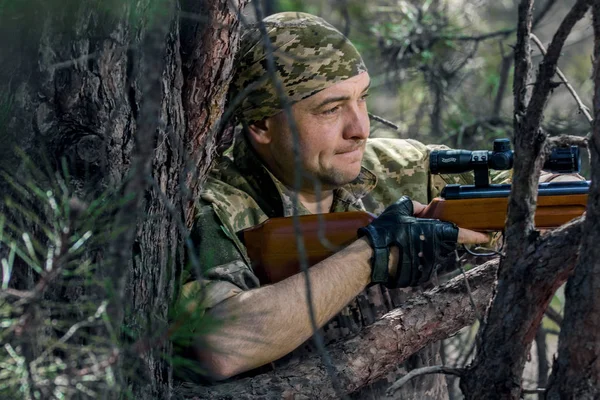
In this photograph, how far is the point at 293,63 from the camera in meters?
3.28

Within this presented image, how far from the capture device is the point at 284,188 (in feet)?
11.3

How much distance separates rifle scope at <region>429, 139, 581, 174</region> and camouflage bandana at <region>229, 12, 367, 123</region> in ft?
1.47

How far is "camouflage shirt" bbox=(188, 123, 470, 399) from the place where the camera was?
302 cm

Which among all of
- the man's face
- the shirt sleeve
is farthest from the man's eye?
the shirt sleeve

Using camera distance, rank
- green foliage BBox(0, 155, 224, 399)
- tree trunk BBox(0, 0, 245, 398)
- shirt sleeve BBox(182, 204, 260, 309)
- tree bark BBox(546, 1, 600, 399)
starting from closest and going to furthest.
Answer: green foliage BBox(0, 155, 224, 399), tree bark BBox(546, 1, 600, 399), tree trunk BBox(0, 0, 245, 398), shirt sleeve BBox(182, 204, 260, 309)

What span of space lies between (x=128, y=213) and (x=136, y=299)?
0.65 meters

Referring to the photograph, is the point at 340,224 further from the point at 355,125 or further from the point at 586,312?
the point at 586,312

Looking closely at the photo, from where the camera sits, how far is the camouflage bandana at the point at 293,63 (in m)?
3.29

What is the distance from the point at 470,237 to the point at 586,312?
52.2 inches

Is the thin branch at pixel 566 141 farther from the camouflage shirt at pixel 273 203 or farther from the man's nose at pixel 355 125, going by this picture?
the man's nose at pixel 355 125

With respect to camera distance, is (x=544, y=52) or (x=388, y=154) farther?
(x=388, y=154)

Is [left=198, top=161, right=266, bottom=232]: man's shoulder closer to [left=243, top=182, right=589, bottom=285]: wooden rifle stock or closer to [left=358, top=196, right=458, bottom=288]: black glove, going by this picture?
[left=243, top=182, right=589, bottom=285]: wooden rifle stock

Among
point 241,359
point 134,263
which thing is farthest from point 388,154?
point 134,263

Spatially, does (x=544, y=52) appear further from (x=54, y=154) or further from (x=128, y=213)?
(x=54, y=154)
